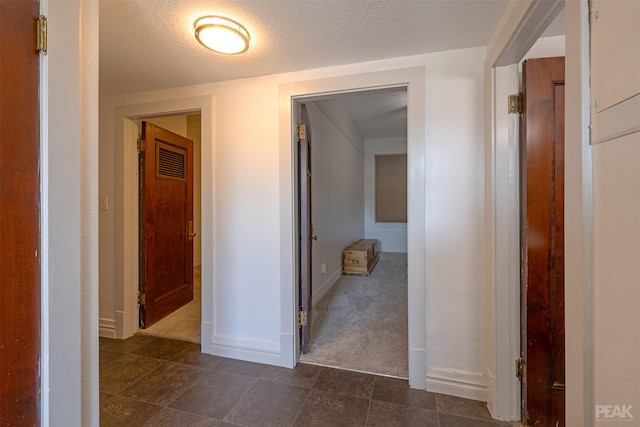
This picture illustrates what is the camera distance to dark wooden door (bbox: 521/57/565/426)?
134 centimetres

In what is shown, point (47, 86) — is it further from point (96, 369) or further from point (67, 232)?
point (96, 369)

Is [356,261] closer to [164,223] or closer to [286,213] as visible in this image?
[286,213]

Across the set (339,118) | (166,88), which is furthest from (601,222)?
(339,118)

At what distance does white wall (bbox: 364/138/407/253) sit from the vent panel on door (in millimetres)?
4431

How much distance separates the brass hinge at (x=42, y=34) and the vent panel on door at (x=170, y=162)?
83.9 inches

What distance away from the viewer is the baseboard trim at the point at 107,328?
240cm

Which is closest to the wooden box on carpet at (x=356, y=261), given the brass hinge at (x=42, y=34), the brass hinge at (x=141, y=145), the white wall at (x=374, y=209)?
the white wall at (x=374, y=209)

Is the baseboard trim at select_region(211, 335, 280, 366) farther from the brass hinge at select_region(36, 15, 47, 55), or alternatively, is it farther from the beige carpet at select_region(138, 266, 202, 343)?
the brass hinge at select_region(36, 15, 47, 55)

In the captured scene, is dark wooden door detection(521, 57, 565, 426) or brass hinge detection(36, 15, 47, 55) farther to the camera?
dark wooden door detection(521, 57, 565, 426)

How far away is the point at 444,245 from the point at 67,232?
1848 millimetres

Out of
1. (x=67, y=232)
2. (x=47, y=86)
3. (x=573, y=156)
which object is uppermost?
(x=47, y=86)

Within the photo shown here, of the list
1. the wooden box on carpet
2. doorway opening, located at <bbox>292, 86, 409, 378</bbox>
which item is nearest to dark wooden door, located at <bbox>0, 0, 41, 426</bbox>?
doorway opening, located at <bbox>292, 86, 409, 378</bbox>

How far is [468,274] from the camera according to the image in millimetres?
1639

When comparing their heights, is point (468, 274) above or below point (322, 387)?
above
